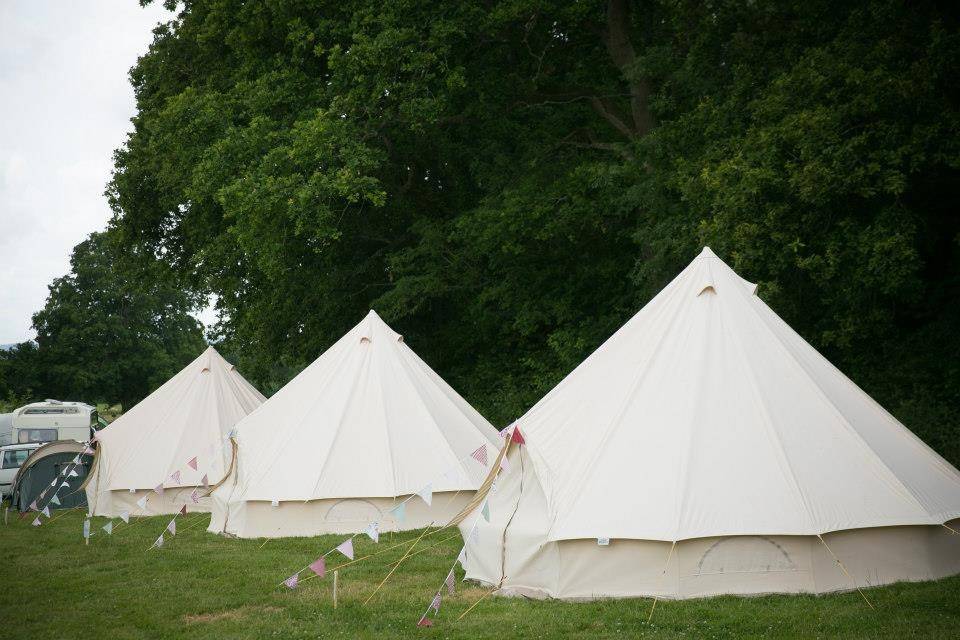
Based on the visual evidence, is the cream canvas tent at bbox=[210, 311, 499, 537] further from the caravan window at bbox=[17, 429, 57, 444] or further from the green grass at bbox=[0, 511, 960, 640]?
the caravan window at bbox=[17, 429, 57, 444]

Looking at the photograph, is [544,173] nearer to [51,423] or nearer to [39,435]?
[51,423]

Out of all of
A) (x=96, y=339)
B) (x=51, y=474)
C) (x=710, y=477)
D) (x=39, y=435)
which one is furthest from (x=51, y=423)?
(x=96, y=339)

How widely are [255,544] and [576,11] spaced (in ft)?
44.5

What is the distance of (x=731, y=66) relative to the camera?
17.5 metres

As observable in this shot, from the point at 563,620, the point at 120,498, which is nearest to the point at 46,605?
the point at 563,620

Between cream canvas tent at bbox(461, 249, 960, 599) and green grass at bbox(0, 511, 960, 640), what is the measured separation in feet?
1.02

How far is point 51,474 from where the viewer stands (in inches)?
765

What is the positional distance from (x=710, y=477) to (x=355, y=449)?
273 inches

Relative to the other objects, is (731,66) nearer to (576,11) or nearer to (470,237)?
(576,11)

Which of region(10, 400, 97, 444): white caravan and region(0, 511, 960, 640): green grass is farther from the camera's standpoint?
region(10, 400, 97, 444): white caravan

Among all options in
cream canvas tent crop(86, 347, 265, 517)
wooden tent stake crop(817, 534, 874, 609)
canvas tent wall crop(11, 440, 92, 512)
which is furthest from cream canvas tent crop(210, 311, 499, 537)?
wooden tent stake crop(817, 534, 874, 609)

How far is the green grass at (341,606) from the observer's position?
774 centimetres

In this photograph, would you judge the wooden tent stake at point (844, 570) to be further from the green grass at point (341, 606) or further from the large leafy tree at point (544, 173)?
the large leafy tree at point (544, 173)

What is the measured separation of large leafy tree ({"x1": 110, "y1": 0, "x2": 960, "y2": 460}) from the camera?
557 inches
